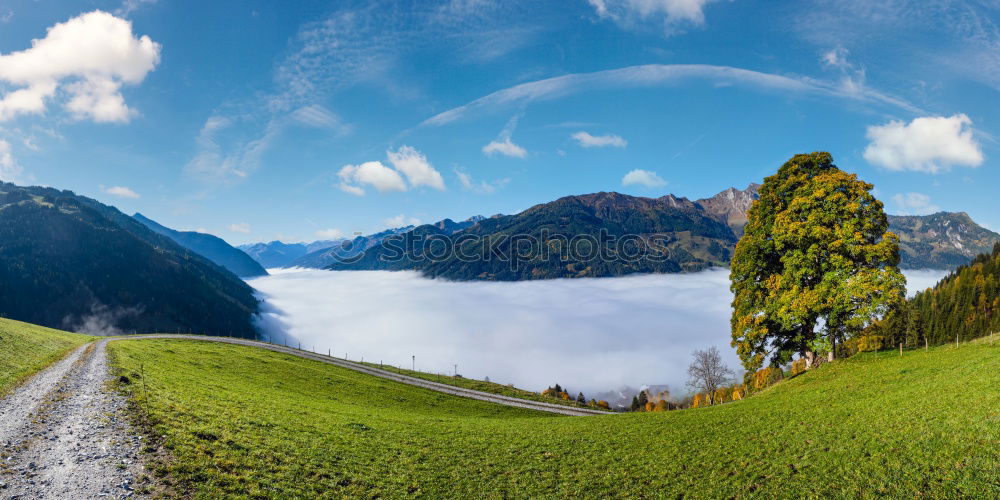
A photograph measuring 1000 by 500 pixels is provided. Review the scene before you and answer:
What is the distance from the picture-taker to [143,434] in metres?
19.2

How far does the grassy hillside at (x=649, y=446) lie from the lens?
15117mm

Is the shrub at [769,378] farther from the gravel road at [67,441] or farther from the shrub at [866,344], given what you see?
the gravel road at [67,441]

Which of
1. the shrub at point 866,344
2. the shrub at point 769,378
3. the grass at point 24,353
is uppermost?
the shrub at point 866,344

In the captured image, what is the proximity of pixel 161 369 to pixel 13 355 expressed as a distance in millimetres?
11924

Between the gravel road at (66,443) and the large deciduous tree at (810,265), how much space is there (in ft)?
145

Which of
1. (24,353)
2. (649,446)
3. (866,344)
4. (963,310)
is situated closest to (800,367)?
(866,344)

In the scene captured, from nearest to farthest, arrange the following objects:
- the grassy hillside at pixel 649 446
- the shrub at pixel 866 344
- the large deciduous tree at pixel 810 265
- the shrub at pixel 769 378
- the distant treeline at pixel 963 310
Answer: the grassy hillside at pixel 649 446
the large deciduous tree at pixel 810 265
the shrub at pixel 866 344
the shrub at pixel 769 378
the distant treeline at pixel 963 310

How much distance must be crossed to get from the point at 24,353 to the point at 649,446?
56626 millimetres

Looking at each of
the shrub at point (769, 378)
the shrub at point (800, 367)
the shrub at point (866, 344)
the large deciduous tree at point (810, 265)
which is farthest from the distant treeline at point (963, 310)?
the large deciduous tree at point (810, 265)

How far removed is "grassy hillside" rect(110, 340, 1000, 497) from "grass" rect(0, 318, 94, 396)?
342 inches

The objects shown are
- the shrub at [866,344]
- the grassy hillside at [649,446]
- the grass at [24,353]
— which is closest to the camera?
the grassy hillside at [649,446]

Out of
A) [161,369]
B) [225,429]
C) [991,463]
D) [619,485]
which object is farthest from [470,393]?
[991,463]

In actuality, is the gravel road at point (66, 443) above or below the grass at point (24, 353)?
below

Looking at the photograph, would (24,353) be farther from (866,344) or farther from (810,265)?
(866,344)
